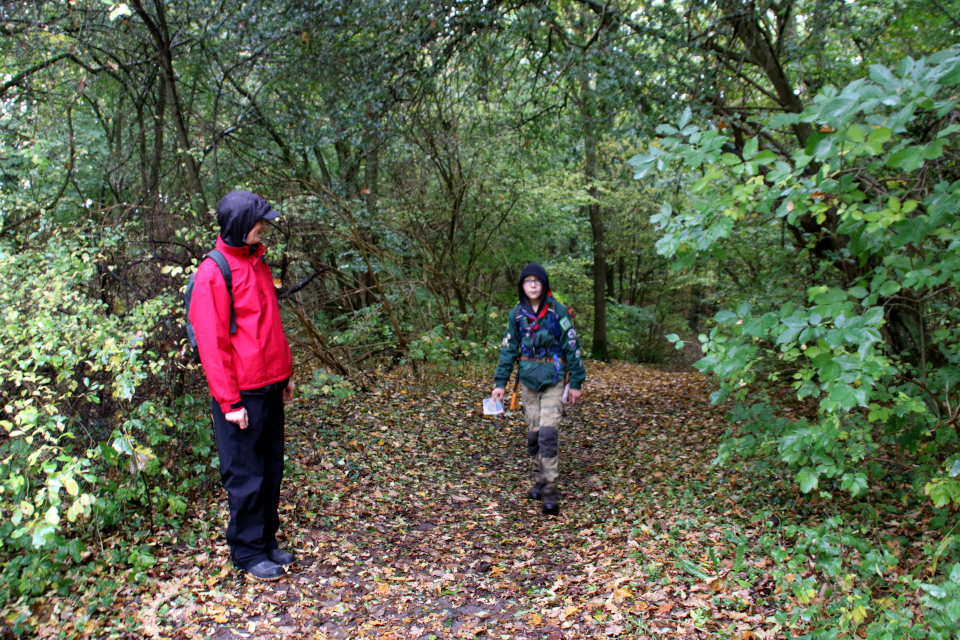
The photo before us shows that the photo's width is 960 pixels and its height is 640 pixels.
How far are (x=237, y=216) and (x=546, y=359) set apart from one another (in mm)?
2762

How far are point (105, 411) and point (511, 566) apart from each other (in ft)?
9.16

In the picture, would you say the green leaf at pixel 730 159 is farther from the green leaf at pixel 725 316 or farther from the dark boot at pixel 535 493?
the dark boot at pixel 535 493

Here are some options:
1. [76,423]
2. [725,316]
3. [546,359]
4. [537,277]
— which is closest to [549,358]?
[546,359]

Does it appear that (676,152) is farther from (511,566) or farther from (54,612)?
(54,612)

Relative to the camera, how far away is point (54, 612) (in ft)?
9.71

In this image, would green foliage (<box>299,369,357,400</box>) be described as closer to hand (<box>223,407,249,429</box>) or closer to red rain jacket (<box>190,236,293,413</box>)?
red rain jacket (<box>190,236,293,413</box>)

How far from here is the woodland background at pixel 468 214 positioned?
113 inches

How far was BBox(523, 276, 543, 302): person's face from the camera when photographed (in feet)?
16.5

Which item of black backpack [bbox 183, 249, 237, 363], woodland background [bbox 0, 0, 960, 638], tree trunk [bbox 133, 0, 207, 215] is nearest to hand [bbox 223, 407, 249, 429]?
black backpack [bbox 183, 249, 237, 363]

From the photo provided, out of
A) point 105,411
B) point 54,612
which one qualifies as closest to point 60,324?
point 105,411

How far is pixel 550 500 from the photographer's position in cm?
513

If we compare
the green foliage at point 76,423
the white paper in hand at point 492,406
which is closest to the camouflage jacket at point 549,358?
the white paper in hand at point 492,406

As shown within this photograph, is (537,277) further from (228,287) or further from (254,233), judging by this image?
(228,287)

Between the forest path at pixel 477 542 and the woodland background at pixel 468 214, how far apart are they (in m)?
0.47
